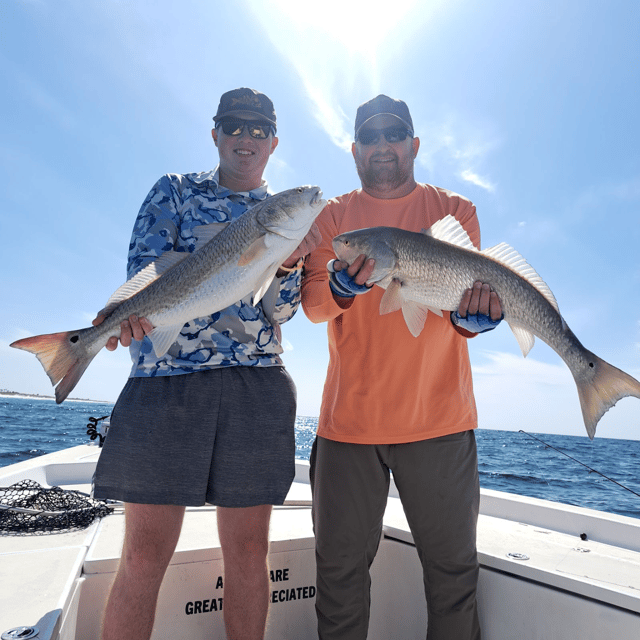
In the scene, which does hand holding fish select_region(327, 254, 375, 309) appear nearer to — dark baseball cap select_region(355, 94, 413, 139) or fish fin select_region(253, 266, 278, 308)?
fish fin select_region(253, 266, 278, 308)

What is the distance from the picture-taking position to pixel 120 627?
248 cm

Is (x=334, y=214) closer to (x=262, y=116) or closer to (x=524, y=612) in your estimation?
(x=262, y=116)

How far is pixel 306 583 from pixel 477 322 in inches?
89.9

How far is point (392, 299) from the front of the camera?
9.79ft

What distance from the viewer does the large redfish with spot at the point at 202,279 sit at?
9.21 ft

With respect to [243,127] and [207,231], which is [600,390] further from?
[243,127]

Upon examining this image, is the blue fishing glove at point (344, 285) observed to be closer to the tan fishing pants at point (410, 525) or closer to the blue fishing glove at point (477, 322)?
the blue fishing glove at point (477, 322)

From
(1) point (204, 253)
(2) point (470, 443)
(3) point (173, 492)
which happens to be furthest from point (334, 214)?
(3) point (173, 492)

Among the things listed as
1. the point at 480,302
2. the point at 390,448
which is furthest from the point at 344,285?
the point at 390,448

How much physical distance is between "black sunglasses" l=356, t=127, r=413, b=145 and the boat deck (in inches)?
115

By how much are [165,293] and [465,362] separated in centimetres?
203

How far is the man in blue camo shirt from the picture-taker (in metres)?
2.60

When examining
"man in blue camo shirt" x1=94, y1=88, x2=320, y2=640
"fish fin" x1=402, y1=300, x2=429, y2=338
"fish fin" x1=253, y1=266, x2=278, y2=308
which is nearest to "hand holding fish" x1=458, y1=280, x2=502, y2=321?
"fish fin" x1=402, y1=300, x2=429, y2=338

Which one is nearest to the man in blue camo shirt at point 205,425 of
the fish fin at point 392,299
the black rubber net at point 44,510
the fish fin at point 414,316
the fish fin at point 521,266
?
the fish fin at point 392,299
